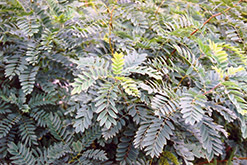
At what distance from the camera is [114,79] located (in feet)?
2.68

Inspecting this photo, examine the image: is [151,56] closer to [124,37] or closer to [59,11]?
[124,37]

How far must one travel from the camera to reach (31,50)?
3.37ft

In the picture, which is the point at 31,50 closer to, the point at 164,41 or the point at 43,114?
the point at 43,114

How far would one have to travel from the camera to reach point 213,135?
0.83 m

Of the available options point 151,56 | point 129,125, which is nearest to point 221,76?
point 151,56

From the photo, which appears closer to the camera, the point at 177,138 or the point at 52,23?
the point at 177,138

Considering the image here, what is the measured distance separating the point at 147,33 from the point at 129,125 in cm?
54

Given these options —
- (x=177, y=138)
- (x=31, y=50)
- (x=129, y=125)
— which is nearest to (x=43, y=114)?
(x=31, y=50)

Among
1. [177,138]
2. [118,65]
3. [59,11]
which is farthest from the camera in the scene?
[59,11]

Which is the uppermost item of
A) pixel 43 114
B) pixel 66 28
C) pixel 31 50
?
pixel 66 28

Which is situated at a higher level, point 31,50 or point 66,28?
point 66,28

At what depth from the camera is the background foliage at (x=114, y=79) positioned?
836mm

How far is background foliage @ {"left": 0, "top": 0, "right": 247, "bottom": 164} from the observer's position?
836 millimetres

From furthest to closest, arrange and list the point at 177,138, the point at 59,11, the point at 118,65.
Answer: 1. the point at 59,11
2. the point at 177,138
3. the point at 118,65
